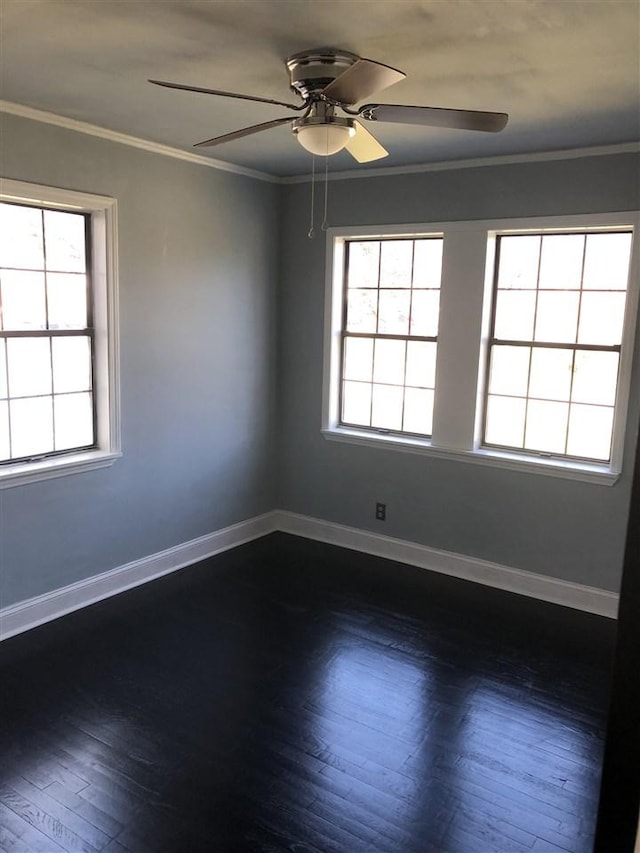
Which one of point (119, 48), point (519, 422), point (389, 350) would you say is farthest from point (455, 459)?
point (119, 48)

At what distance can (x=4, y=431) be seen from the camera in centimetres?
352

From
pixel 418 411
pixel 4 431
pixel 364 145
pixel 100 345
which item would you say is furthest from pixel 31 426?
pixel 418 411

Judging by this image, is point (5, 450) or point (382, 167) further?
point (382, 167)

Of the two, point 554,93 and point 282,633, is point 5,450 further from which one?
point 554,93

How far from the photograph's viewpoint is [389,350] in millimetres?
4777

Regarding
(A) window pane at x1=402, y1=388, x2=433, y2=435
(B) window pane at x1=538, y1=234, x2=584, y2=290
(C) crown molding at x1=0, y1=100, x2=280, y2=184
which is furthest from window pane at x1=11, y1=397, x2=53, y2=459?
(B) window pane at x1=538, y1=234, x2=584, y2=290

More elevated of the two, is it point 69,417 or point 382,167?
point 382,167

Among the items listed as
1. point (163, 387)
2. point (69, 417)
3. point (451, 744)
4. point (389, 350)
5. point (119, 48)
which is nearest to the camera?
point (119, 48)

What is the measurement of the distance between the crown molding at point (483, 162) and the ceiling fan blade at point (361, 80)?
2254 millimetres

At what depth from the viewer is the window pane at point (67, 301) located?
12.1ft

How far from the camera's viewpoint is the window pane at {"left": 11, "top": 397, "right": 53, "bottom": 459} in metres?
3.57

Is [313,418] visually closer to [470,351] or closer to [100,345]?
[470,351]

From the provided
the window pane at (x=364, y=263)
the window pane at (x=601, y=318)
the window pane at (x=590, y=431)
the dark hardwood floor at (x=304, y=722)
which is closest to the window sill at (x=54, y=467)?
the dark hardwood floor at (x=304, y=722)

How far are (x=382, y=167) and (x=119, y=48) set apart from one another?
7.91ft
